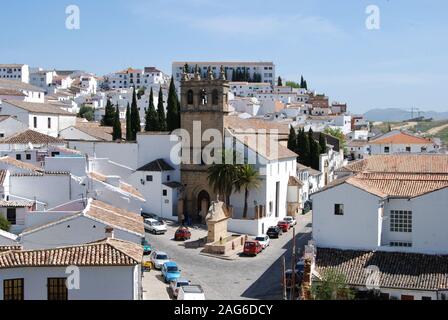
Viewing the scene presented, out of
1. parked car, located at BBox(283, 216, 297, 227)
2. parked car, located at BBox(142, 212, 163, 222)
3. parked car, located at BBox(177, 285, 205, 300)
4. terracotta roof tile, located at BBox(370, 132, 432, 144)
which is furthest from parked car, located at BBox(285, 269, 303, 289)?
terracotta roof tile, located at BBox(370, 132, 432, 144)

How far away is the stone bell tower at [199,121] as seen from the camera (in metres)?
41.9

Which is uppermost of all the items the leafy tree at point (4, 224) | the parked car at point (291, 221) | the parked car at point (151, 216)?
the leafy tree at point (4, 224)

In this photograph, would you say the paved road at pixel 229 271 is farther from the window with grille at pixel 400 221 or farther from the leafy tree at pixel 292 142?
the leafy tree at pixel 292 142

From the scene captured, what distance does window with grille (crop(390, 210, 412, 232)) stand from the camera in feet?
89.4

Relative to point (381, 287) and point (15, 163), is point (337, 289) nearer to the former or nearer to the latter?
point (381, 287)

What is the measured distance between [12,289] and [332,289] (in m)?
10.9

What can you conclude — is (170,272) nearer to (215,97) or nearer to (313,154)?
(215,97)

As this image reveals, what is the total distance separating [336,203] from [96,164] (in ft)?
59.4

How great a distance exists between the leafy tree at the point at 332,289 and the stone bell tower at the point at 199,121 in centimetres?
1978

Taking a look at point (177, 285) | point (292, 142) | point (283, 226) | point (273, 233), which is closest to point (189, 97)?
point (283, 226)

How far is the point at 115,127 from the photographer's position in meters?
51.8

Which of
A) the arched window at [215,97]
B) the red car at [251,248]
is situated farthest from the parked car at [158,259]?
the arched window at [215,97]

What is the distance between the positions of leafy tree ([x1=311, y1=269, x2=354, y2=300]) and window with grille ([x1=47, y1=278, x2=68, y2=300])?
8.56 m

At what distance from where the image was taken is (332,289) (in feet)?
69.7
